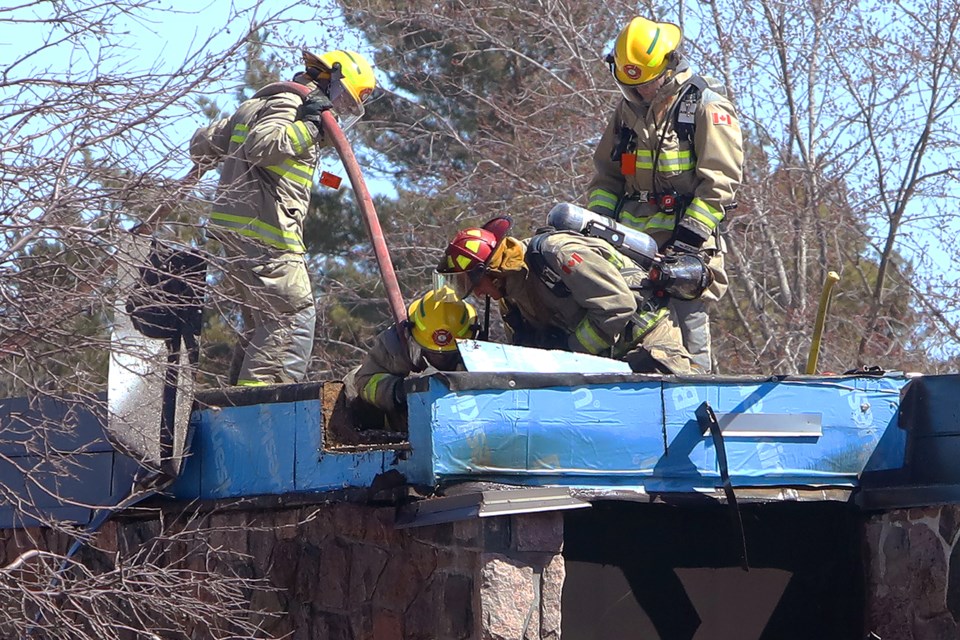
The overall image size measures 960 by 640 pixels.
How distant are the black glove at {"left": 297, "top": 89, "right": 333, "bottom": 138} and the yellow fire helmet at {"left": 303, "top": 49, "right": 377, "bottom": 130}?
20 cm

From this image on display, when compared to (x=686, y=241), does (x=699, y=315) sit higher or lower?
lower

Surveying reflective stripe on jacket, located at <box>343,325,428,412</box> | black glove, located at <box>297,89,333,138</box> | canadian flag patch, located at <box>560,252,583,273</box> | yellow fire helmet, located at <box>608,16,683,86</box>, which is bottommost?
reflective stripe on jacket, located at <box>343,325,428,412</box>

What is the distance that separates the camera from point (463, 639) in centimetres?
646

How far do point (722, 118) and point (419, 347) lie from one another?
200 centimetres

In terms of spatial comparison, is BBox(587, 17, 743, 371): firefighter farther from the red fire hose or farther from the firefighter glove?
the red fire hose

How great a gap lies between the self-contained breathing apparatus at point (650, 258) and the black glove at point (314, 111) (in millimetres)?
1561

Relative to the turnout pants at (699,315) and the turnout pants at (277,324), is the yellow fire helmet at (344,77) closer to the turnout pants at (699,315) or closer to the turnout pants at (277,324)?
the turnout pants at (277,324)

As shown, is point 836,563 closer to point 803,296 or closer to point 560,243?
point 560,243

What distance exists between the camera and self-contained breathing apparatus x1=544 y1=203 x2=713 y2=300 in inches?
295

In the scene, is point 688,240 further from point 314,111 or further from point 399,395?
point 314,111

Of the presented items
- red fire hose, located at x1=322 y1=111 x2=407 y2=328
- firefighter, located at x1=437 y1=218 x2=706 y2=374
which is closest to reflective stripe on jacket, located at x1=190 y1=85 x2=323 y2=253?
red fire hose, located at x1=322 y1=111 x2=407 y2=328

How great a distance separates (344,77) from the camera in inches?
339

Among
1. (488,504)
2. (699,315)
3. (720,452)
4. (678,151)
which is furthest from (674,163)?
(488,504)

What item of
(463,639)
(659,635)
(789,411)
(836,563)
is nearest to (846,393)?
(789,411)
